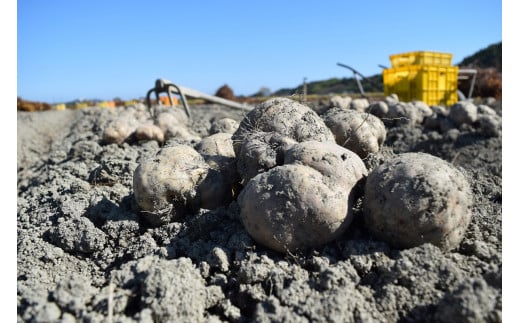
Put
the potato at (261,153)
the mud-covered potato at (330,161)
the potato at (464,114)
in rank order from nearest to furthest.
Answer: the mud-covered potato at (330,161)
the potato at (261,153)
the potato at (464,114)

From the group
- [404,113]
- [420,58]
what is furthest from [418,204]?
[420,58]

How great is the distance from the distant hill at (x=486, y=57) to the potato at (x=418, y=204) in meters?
29.3

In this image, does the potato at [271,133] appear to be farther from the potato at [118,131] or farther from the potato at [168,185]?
the potato at [118,131]

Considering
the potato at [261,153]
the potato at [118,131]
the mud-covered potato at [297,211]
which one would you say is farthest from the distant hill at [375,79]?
the mud-covered potato at [297,211]

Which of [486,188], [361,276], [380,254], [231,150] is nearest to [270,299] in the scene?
[361,276]

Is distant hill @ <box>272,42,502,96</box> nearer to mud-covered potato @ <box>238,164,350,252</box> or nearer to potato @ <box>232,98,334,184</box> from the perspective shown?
potato @ <box>232,98,334,184</box>

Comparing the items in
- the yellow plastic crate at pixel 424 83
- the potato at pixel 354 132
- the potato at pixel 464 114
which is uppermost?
the yellow plastic crate at pixel 424 83

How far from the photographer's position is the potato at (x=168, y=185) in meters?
3.35

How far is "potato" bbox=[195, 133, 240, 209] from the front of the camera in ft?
11.4

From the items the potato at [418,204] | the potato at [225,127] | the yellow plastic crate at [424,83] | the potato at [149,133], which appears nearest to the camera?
the potato at [418,204]

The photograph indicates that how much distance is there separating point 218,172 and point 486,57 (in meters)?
33.8

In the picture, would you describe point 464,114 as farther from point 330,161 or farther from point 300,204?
point 300,204

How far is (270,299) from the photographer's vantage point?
7.69ft

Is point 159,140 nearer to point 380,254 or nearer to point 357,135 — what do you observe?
point 357,135
